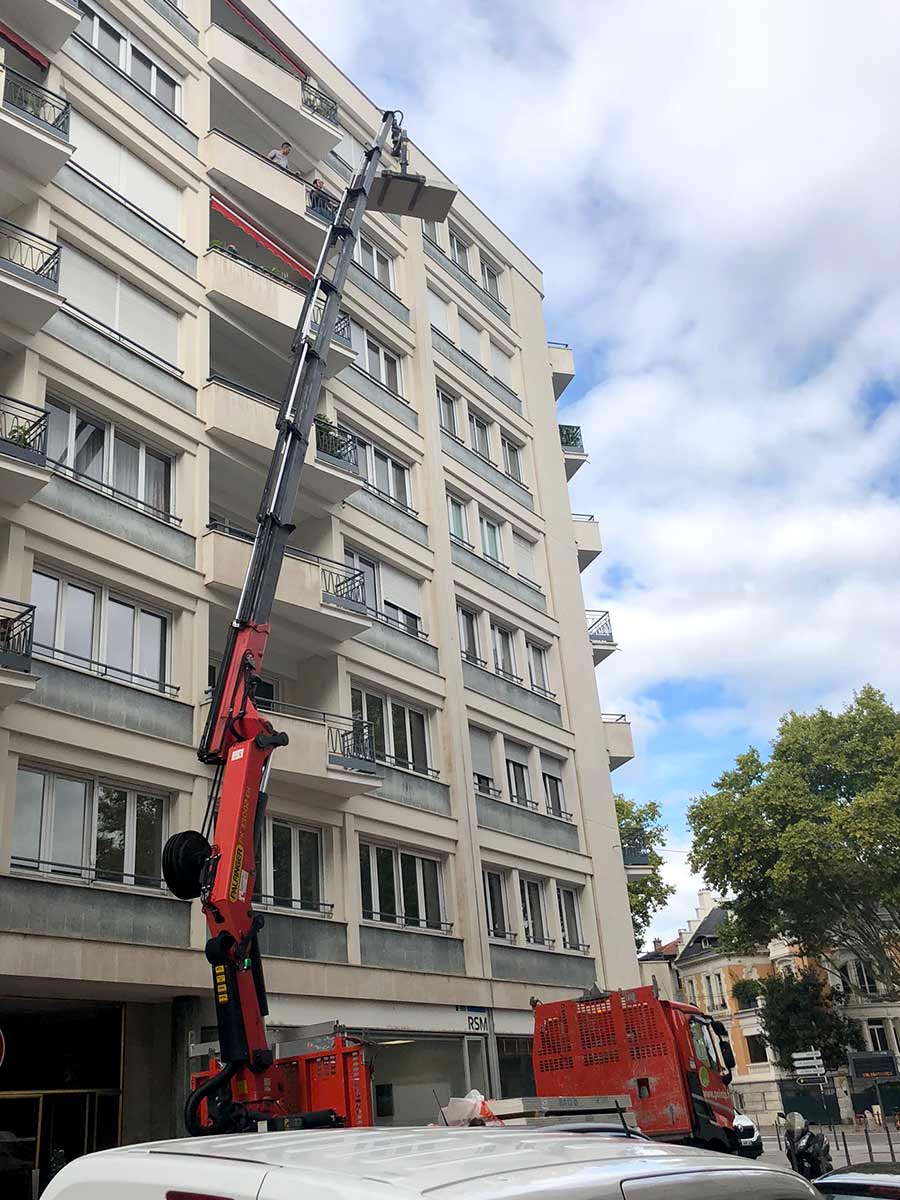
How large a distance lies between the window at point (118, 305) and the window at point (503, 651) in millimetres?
10889

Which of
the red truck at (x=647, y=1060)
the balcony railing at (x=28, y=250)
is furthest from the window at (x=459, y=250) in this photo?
the red truck at (x=647, y=1060)

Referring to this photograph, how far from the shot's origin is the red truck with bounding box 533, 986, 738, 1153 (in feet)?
48.1

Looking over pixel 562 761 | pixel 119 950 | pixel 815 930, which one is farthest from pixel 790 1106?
pixel 119 950

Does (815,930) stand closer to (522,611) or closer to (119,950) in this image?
(522,611)

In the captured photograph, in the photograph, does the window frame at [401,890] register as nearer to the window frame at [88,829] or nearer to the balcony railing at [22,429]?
the window frame at [88,829]

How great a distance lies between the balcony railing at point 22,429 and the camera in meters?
15.5

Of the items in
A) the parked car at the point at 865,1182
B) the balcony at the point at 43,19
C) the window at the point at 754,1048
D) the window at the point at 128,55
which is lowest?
the parked car at the point at 865,1182

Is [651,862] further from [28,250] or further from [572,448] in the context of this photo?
[28,250]

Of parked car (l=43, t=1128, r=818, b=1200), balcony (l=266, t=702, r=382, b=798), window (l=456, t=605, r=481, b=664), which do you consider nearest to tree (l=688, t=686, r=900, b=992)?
window (l=456, t=605, r=481, b=664)

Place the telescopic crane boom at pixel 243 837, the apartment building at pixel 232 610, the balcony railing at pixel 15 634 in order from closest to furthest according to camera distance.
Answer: the telescopic crane boom at pixel 243 837, the balcony railing at pixel 15 634, the apartment building at pixel 232 610

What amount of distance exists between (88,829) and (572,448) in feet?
76.0

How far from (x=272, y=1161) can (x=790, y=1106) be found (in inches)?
1202

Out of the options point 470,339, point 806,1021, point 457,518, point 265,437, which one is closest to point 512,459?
point 470,339

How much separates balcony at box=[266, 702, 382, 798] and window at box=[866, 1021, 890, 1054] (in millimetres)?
52167
